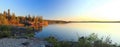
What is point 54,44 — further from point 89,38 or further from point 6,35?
point 6,35

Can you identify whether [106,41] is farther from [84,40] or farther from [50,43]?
[50,43]

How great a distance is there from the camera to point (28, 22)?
73.9m

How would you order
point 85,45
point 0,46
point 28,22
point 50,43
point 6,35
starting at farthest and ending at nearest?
point 28,22, point 6,35, point 50,43, point 0,46, point 85,45

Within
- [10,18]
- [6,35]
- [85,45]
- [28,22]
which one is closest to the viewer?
[85,45]

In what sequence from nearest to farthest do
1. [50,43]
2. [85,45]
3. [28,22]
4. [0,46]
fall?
[85,45], [0,46], [50,43], [28,22]

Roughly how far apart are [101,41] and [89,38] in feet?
1.71

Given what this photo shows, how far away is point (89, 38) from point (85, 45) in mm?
595

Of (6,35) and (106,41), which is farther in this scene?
(6,35)

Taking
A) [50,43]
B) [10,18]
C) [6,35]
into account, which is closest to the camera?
[50,43]

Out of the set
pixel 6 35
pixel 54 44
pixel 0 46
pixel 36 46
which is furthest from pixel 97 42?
pixel 6 35

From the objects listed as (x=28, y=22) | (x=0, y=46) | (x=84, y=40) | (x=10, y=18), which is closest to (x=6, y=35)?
(x=0, y=46)

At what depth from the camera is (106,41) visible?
9.05m

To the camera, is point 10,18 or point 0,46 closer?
point 0,46

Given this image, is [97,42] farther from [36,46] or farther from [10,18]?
[10,18]
